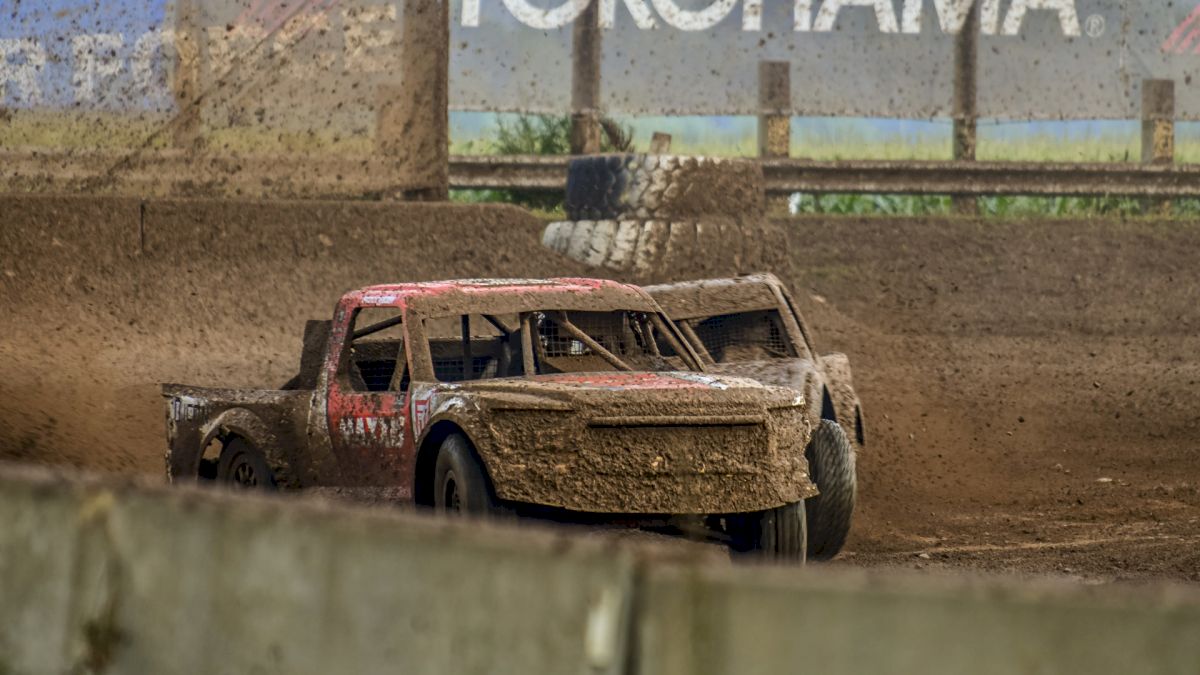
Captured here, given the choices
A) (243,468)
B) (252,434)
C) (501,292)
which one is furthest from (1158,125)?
(252,434)

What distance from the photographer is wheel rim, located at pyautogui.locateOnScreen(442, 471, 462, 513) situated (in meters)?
7.64

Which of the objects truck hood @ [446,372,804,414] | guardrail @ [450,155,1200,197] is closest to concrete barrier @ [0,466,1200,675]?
truck hood @ [446,372,804,414]

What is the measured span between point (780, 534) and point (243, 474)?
2913 millimetres

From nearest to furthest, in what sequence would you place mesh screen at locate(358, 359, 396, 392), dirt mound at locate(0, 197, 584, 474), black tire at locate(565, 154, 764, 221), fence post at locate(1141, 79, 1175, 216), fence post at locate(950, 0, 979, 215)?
mesh screen at locate(358, 359, 396, 392) < dirt mound at locate(0, 197, 584, 474) < black tire at locate(565, 154, 764, 221) < fence post at locate(950, 0, 979, 215) < fence post at locate(1141, 79, 1175, 216)

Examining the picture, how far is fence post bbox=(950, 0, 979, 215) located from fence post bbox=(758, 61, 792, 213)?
1.84 meters

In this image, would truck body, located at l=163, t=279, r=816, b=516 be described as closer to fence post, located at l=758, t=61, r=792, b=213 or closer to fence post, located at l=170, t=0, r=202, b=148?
fence post, located at l=170, t=0, r=202, b=148

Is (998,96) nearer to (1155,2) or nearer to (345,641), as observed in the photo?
(1155,2)

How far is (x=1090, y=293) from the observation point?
63.1 ft

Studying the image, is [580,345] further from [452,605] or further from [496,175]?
[496,175]

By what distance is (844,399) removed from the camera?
37.1 ft

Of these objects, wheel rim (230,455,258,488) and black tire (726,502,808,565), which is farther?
wheel rim (230,455,258,488)

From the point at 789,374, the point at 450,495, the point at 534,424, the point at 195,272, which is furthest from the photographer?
the point at 195,272

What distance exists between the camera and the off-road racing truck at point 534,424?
7.40 m

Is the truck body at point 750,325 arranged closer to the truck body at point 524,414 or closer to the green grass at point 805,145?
the truck body at point 524,414
